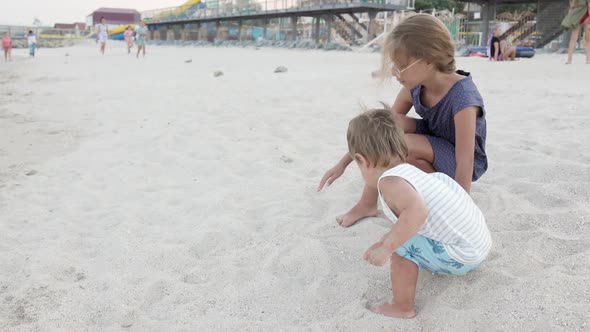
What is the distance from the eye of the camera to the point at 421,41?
2002mm

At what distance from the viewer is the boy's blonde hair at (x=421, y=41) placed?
200cm

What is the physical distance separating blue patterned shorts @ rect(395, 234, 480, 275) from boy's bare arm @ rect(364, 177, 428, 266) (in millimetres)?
142

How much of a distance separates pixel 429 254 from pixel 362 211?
31.4 inches

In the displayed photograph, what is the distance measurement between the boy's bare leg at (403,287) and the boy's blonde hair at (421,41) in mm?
834

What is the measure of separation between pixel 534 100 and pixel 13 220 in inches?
179

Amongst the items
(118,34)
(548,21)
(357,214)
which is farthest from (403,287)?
(118,34)

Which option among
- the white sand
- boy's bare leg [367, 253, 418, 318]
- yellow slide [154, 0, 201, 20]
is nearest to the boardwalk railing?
yellow slide [154, 0, 201, 20]

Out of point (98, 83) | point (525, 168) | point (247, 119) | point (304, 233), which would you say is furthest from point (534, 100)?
point (98, 83)

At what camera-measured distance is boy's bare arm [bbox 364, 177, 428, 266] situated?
1.56 meters

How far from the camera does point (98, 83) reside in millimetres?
8406

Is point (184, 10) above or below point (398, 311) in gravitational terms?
above

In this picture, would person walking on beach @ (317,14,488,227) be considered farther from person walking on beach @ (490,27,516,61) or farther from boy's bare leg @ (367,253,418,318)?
person walking on beach @ (490,27,516,61)

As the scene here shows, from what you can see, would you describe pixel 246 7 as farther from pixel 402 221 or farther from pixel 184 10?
pixel 402 221

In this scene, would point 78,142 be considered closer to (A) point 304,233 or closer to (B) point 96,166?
(B) point 96,166
